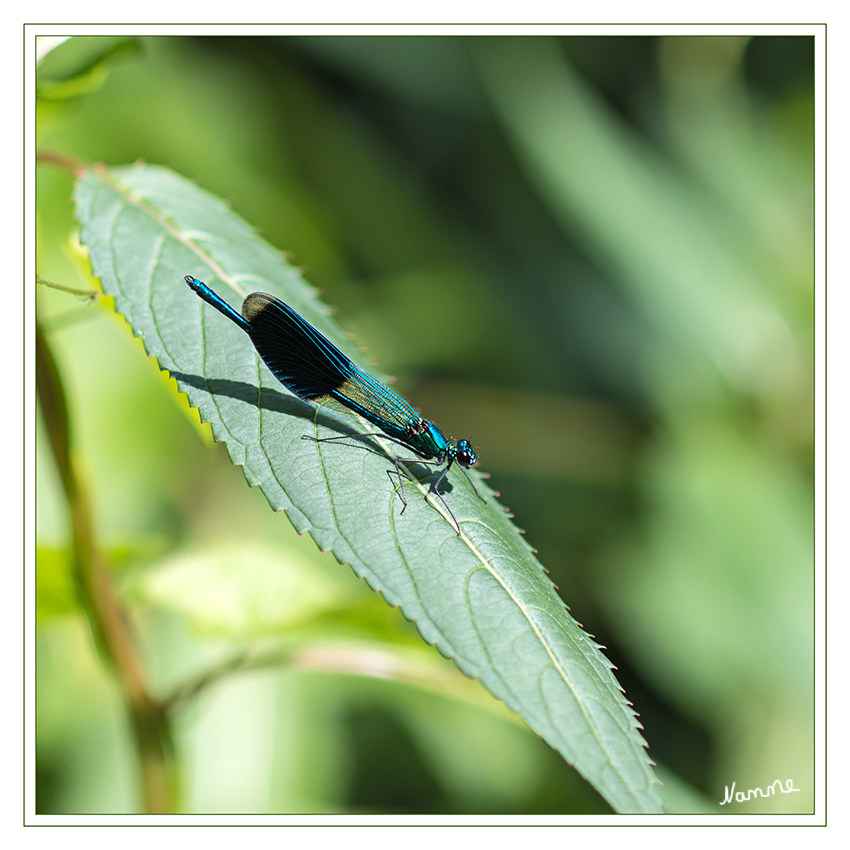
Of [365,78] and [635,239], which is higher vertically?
[365,78]

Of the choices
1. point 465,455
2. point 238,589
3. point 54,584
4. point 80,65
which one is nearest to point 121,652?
point 54,584

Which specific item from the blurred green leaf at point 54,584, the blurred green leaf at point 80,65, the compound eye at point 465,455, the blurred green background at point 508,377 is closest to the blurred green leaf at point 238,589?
the blurred green background at point 508,377

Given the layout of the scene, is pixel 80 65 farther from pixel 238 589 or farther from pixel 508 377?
pixel 508 377

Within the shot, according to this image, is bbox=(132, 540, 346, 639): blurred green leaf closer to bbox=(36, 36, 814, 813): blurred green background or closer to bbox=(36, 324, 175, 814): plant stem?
bbox=(36, 36, 814, 813): blurred green background

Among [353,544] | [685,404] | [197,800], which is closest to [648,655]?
[685,404]

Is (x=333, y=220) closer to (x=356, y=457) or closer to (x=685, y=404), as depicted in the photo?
(x=685, y=404)

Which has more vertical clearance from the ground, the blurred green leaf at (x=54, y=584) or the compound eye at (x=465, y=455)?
the compound eye at (x=465, y=455)

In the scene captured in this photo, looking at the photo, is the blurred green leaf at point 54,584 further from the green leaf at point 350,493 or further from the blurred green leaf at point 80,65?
the blurred green leaf at point 80,65
